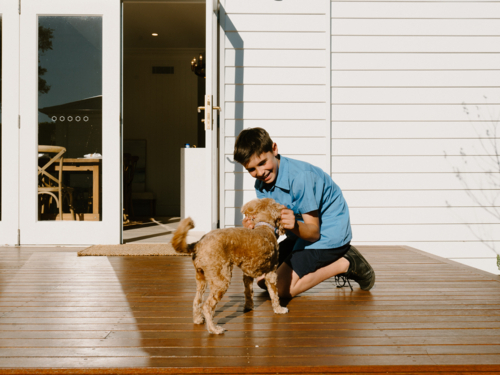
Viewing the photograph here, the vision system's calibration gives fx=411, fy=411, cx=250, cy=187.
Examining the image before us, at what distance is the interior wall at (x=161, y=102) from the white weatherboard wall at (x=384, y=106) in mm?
4718

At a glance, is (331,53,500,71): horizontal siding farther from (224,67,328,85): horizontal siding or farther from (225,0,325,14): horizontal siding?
(225,0,325,14): horizontal siding

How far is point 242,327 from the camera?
177 centimetres

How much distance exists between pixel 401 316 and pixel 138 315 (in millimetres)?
1242

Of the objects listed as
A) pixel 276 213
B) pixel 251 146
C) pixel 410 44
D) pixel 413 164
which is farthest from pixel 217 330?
pixel 410 44

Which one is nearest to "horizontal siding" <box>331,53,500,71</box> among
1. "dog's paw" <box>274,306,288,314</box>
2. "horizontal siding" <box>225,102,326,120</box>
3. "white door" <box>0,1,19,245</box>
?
"horizontal siding" <box>225,102,326,120</box>

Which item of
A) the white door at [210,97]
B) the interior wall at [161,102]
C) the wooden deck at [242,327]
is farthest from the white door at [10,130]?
the interior wall at [161,102]

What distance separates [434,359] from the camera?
1423mm

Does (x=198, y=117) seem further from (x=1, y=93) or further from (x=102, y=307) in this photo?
(x=102, y=307)

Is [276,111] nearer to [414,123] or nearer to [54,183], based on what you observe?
[414,123]

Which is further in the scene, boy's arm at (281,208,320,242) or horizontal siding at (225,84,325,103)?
horizontal siding at (225,84,325,103)

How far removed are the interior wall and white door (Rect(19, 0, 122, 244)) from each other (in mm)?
4626

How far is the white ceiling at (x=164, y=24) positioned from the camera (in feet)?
20.5

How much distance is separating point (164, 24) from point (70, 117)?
3.66 m

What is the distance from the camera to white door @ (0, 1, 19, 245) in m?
4.02
